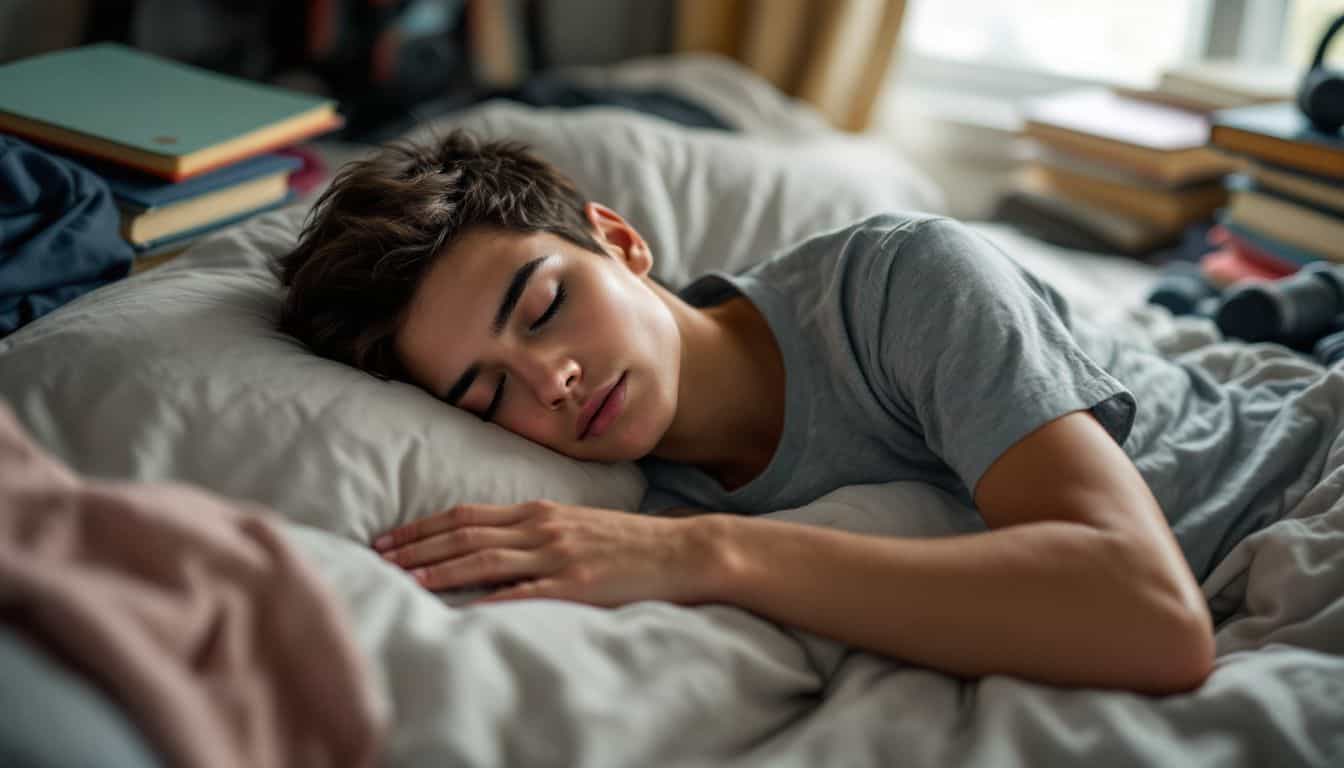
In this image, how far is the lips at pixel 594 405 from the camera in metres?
1.04

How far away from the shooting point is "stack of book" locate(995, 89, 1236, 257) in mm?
1880

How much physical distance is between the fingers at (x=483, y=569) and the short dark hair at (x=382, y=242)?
269mm

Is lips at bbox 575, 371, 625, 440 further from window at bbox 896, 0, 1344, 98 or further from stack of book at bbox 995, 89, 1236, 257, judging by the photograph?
window at bbox 896, 0, 1344, 98

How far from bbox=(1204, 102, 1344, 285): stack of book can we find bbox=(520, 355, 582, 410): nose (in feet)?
3.67

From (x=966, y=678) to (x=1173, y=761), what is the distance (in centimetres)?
16

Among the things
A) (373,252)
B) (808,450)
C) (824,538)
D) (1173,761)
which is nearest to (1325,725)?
(1173,761)

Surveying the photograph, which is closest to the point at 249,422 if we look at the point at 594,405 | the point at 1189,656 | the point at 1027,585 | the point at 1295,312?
the point at 594,405

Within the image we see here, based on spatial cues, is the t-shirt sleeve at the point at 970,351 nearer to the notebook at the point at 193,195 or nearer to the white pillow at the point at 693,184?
the white pillow at the point at 693,184

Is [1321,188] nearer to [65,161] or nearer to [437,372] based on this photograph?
[437,372]

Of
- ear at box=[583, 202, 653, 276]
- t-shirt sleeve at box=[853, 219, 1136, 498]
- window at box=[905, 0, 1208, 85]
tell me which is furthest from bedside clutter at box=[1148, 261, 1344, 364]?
window at box=[905, 0, 1208, 85]

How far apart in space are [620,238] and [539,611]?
54 cm

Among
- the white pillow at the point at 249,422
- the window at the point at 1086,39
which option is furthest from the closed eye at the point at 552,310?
the window at the point at 1086,39

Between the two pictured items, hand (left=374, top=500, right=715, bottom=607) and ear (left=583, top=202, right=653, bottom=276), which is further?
ear (left=583, top=202, right=653, bottom=276)

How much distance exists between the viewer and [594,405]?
105cm
